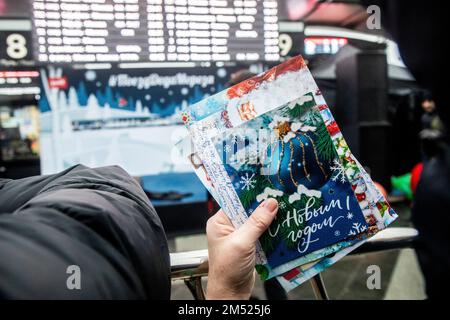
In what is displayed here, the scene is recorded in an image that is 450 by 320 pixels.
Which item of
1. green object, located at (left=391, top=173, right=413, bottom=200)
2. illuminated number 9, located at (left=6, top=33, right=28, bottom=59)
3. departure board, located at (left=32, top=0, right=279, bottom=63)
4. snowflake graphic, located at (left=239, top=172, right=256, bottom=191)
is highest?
illuminated number 9, located at (left=6, top=33, right=28, bottom=59)

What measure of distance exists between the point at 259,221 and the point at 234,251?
80mm

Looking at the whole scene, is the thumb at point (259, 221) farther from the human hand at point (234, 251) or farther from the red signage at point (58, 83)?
the red signage at point (58, 83)

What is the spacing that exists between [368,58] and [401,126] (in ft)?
4.92

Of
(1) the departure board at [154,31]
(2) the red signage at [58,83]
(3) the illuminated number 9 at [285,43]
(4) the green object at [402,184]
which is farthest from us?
(4) the green object at [402,184]

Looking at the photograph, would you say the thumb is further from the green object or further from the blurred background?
the green object

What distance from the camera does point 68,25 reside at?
5.47ft

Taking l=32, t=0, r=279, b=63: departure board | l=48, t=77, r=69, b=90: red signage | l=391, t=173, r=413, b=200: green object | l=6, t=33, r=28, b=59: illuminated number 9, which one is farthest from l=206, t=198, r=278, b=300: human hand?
l=391, t=173, r=413, b=200: green object

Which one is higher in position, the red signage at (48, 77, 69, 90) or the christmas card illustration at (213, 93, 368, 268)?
the red signage at (48, 77, 69, 90)

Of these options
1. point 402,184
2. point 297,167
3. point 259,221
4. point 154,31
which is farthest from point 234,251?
point 402,184

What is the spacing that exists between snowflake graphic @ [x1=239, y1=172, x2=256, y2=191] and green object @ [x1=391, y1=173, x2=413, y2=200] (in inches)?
187

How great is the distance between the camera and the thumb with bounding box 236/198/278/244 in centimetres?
65

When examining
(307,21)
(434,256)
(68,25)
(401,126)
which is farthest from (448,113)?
(401,126)

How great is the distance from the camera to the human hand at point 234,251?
0.66 meters

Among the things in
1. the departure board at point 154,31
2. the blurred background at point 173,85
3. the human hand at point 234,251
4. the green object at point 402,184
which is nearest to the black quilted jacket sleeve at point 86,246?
the human hand at point 234,251
